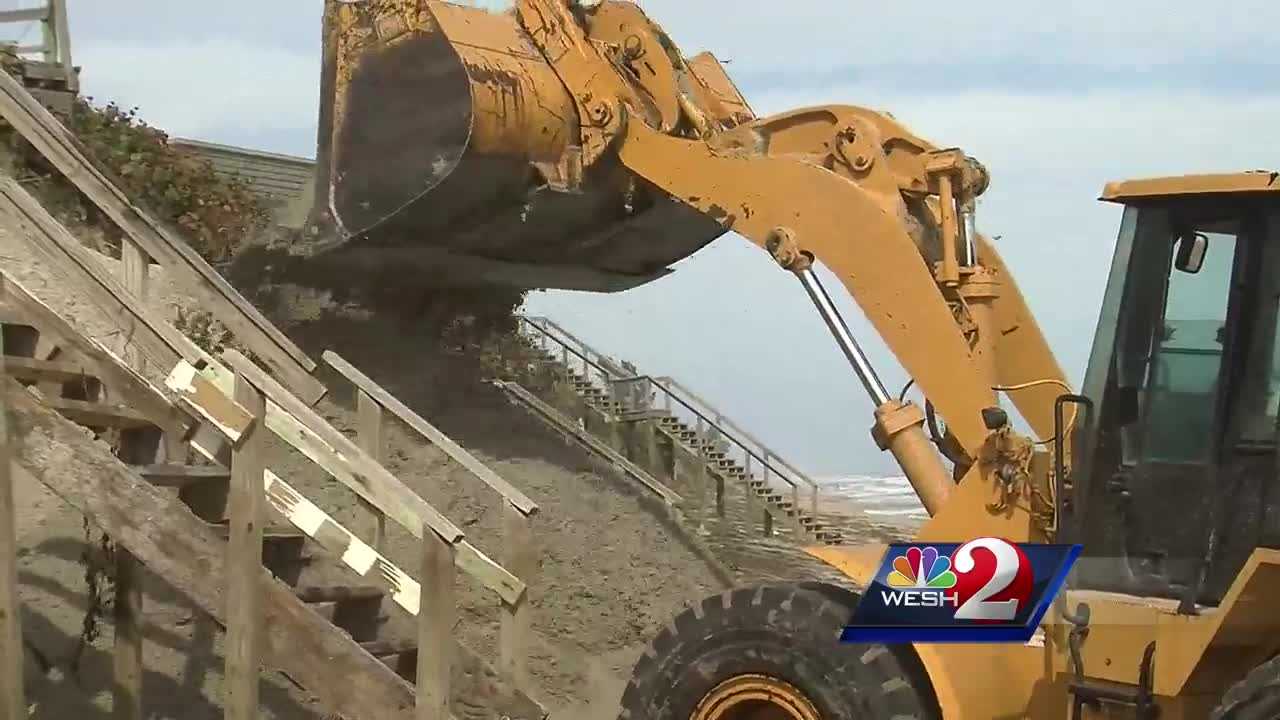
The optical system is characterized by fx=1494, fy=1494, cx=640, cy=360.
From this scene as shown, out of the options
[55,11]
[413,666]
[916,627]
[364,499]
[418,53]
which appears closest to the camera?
[916,627]

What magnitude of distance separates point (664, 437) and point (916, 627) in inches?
451

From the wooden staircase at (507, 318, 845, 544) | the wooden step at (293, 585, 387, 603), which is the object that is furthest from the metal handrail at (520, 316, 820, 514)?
the wooden step at (293, 585, 387, 603)

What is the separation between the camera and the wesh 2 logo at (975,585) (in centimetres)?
502

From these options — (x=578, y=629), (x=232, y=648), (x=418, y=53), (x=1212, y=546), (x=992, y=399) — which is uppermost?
(x=418, y=53)

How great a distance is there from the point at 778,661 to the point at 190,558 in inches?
99.5

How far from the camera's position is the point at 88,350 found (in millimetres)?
6414

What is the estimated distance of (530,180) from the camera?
8961 millimetres

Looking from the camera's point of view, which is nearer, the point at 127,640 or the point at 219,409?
the point at 219,409

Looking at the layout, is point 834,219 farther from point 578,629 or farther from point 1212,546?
point 578,629

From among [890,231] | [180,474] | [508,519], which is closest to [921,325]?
[890,231]

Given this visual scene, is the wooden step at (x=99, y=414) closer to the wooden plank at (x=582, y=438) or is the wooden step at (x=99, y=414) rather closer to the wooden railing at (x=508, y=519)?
the wooden railing at (x=508, y=519)

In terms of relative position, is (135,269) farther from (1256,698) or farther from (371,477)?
(1256,698)

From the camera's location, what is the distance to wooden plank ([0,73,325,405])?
8500 millimetres

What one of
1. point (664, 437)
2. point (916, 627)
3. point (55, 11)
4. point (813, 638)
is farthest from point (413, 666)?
point (664, 437)
